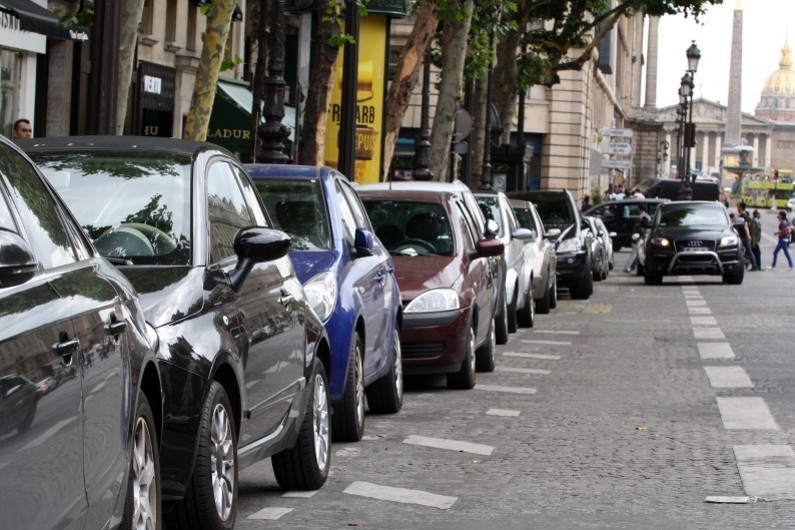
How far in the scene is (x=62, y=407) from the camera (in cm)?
447

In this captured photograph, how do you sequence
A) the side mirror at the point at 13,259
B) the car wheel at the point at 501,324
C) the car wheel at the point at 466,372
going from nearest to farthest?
the side mirror at the point at 13,259
the car wheel at the point at 466,372
the car wheel at the point at 501,324

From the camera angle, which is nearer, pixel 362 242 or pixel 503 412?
pixel 362 242

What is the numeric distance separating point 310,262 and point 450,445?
4.49 ft

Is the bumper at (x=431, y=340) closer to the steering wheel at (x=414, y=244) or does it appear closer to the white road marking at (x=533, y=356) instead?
the steering wheel at (x=414, y=244)

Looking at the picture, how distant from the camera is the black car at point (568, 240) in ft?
94.0

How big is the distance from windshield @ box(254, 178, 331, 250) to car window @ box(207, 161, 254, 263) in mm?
2641

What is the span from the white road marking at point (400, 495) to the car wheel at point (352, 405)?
1022 millimetres

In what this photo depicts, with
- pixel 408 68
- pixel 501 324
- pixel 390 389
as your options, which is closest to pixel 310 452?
pixel 390 389

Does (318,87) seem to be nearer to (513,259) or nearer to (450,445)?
(513,259)

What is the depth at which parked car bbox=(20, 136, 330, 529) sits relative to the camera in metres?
6.13

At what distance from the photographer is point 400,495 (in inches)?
336

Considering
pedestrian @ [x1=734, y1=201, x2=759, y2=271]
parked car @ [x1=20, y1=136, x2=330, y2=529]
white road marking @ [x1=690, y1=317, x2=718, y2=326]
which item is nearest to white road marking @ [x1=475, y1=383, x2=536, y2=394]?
parked car @ [x1=20, y1=136, x2=330, y2=529]

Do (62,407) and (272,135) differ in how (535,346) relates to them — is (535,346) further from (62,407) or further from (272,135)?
(62,407)

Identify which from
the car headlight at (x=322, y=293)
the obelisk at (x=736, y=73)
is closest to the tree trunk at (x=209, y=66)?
the car headlight at (x=322, y=293)
